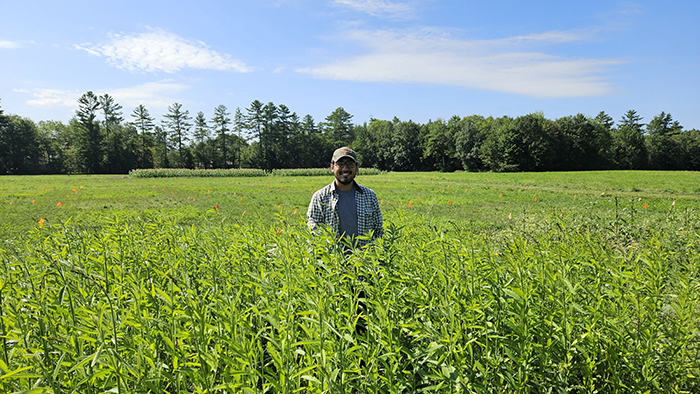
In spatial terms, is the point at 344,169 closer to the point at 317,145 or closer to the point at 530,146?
the point at 530,146

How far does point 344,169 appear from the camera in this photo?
3.88 m

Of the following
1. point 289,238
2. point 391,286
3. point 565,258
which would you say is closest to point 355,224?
point 289,238

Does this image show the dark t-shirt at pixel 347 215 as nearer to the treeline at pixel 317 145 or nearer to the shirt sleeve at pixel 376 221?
the shirt sleeve at pixel 376 221

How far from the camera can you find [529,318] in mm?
1758

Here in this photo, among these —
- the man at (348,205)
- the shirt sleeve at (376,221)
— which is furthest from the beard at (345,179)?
the shirt sleeve at (376,221)

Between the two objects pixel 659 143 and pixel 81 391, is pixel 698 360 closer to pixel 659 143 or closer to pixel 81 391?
pixel 81 391

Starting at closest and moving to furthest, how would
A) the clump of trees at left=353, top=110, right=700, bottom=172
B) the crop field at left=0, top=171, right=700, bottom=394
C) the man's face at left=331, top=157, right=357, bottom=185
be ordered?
1. the crop field at left=0, top=171, right=700, bottom=394
2. the man's face at left=331, top=157, right=357, bottom=185
3. the clump of trees at left=353, top=110, right=700, bottom=172

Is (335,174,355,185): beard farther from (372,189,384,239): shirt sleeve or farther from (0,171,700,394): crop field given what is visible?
(0,171,700,394): crop field

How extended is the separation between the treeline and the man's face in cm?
6126

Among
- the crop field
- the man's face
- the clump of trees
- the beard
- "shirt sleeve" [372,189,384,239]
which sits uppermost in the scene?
the clump of trees

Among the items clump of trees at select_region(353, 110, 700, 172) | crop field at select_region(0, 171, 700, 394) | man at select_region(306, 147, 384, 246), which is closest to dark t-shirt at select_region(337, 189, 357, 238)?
man at select_region(306, 147, 384, 246)

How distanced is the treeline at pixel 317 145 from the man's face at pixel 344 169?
201 feet

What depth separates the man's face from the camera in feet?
12.7

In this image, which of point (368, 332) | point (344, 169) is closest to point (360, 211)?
point (344, 169)
